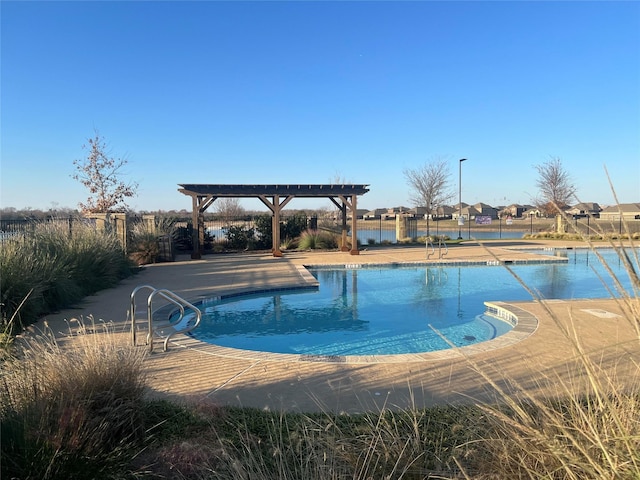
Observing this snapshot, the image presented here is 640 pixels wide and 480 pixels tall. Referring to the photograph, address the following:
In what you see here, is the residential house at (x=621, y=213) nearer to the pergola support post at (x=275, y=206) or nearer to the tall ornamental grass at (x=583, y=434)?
the tall ornamental grass at (x=583, y=434)


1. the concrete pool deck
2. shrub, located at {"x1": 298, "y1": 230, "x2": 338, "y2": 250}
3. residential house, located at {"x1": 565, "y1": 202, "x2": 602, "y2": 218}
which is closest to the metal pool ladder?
the concrete pool deck

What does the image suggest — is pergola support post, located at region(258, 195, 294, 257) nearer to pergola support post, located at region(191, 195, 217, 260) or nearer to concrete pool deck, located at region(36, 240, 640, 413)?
pergola support post, located at region(191, 195, 217, 260)

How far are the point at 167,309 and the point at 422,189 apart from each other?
24.2 m

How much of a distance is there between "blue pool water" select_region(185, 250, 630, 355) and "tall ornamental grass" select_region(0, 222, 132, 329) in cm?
258

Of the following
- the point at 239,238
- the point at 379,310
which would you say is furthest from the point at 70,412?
the point at 239,238

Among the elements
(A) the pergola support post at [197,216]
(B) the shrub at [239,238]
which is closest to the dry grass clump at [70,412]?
(A) the pergola support post at [197,216]

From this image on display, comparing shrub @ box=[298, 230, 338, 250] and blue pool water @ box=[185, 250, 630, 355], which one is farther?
shrub @ box=[298, 230, 338, 250]

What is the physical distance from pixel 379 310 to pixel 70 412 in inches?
287

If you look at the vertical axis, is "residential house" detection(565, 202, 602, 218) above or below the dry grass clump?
above

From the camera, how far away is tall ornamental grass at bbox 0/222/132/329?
6930 mm

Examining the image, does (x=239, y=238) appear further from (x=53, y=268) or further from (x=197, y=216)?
(x=53, y=268)

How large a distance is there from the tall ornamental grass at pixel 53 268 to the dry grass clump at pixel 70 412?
1.99m

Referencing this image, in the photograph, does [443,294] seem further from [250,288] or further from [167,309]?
[167,309]

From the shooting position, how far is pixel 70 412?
108 inches
